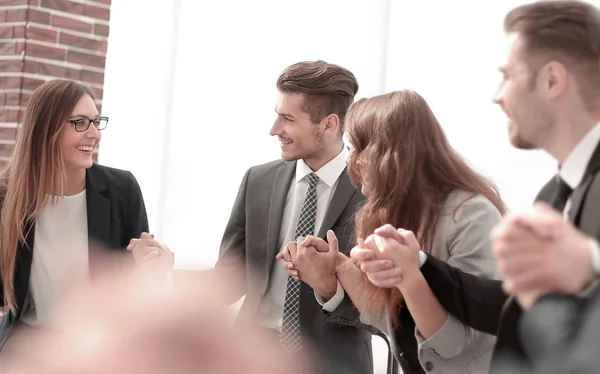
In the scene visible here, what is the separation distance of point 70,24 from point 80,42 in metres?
0.09

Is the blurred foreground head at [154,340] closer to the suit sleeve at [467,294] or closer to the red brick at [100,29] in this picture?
the suit sleeve at [467,294]

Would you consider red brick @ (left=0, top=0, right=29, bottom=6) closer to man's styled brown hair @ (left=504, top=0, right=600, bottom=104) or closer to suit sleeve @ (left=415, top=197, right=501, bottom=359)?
suit sleeve @ (left=415, top=197, right=501, bottom=359)

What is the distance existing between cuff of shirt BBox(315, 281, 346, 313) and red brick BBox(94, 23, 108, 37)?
2021mm

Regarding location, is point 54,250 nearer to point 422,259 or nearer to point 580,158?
point 422,259

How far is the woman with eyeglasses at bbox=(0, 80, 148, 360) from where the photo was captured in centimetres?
289

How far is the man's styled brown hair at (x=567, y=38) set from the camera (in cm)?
130

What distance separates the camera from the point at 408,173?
211cm

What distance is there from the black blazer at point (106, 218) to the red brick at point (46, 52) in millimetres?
802

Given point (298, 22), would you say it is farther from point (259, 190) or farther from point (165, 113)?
point (259, 190)

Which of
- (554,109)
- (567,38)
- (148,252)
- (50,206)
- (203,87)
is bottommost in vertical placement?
(148,252)

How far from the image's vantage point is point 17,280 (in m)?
2.88

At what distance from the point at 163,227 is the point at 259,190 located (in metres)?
1.61

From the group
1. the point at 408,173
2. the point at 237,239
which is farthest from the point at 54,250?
the point at 408,173

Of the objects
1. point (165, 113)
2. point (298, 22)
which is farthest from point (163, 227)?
point (298, 22)
